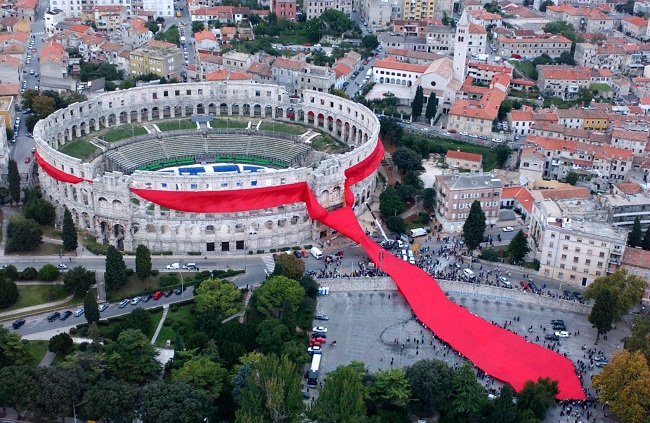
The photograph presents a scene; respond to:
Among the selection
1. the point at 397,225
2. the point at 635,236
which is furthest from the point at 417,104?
the point at 635,236

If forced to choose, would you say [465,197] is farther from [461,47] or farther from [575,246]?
[461,47]

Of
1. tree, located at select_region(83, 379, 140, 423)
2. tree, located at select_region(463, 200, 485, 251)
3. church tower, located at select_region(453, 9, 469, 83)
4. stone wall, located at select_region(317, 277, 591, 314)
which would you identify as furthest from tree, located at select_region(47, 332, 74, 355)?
church tower, located at select_region(453, 9, 469, 83)

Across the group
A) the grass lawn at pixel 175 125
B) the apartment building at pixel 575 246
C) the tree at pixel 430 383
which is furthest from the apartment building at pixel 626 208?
the grass lawn at pixel 175 125

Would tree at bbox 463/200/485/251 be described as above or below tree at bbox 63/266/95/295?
above

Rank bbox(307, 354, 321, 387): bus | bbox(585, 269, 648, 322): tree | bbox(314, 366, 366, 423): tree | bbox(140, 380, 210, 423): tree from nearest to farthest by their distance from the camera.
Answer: bbox(314, 366, 366, 423): tree
bbox(140, 380, 210, 423): tree
bbox(307, 354, 321, 387): bus
bbox(585, 269, 648, 322): tree

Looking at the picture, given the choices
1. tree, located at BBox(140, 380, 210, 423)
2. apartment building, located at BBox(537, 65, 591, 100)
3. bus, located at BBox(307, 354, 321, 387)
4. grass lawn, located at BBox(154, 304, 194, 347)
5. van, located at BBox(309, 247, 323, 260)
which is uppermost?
apartment building, located at BBox(537, 65, 591, 100)

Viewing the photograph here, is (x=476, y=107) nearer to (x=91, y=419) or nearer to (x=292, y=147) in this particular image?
(x=292, y=147)

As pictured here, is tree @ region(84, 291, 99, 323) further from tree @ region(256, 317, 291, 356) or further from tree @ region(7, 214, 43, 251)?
tree @ region(7, 214, 43, 251)
